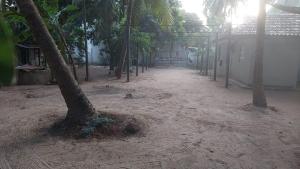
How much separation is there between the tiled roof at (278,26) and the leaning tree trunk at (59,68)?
11822 mm

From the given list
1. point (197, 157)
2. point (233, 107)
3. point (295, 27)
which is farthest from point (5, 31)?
point (295, 27)

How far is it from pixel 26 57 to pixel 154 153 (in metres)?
17.9

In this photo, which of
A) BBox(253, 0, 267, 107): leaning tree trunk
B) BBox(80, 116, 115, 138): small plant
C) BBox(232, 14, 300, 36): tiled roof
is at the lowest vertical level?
BBox(80, 116, 115, 138): small plant

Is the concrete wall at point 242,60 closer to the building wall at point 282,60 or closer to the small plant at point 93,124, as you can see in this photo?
the building wall at point 282,60

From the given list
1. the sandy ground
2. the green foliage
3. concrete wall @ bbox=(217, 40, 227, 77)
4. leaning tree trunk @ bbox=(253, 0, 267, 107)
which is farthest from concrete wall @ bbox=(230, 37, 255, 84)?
the green foliage

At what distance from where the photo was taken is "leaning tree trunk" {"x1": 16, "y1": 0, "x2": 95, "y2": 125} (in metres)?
6.20

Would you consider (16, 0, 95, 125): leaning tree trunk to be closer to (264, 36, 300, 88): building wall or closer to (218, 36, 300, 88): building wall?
(218, 36, 300, 88): building wall

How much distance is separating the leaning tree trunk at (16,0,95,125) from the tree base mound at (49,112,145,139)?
170mm

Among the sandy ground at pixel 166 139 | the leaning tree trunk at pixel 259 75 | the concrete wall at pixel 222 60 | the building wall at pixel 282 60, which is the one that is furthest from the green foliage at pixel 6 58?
the concrete wall at pixel 222 60

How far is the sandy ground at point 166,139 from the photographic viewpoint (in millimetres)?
5457

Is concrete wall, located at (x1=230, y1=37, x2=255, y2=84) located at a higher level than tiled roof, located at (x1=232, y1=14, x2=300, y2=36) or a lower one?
lower

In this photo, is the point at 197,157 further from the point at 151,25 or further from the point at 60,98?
the point at 151,25

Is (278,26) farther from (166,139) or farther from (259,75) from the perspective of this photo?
(166,139)

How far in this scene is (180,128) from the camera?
24.9 feet
